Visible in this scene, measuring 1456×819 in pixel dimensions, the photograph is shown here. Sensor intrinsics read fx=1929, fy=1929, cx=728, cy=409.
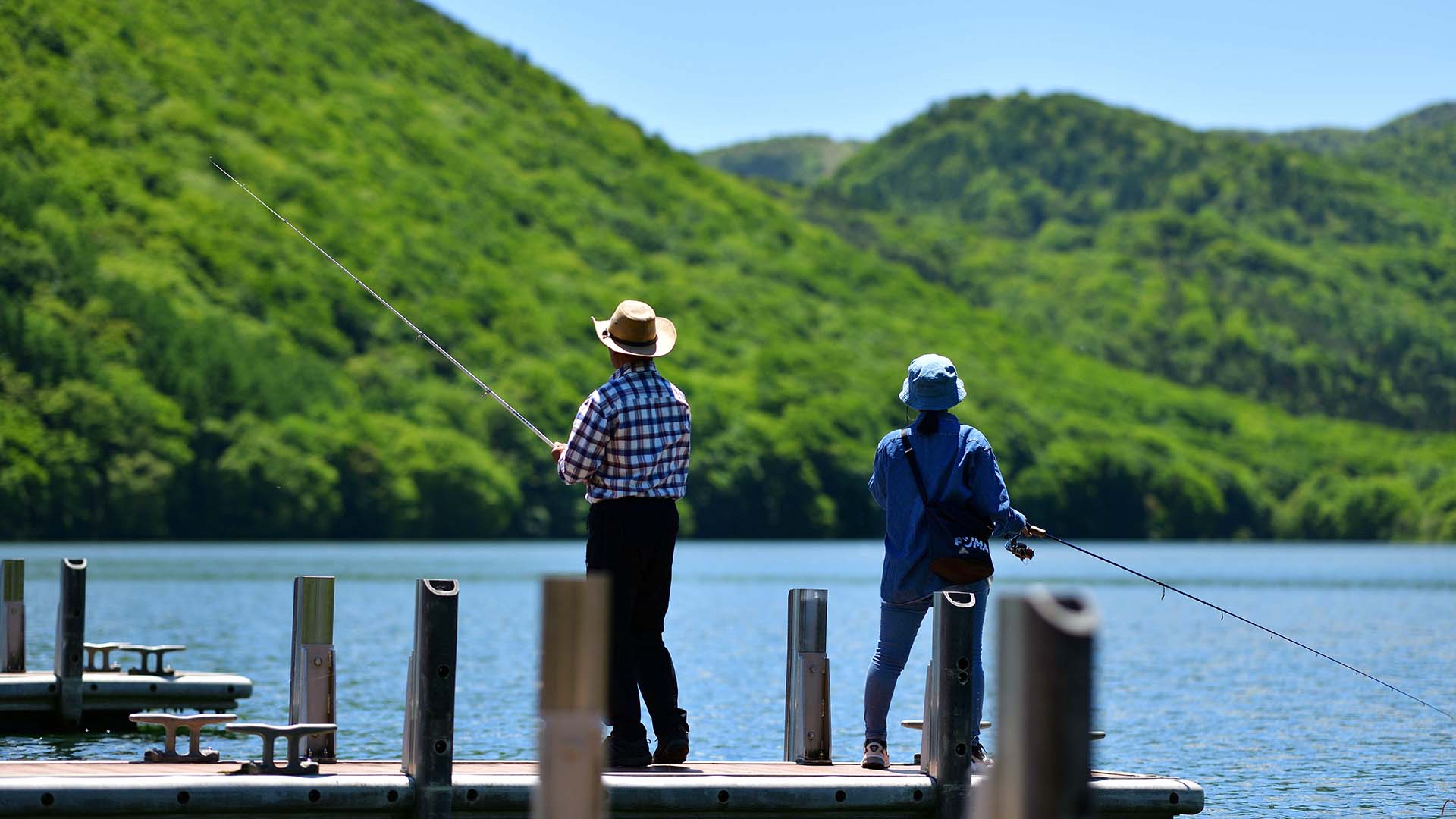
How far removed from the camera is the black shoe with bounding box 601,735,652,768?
8797 mm

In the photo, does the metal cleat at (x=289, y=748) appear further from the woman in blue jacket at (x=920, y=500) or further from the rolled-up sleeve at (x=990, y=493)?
the rolled-up sleeve at (x=990, y=493)

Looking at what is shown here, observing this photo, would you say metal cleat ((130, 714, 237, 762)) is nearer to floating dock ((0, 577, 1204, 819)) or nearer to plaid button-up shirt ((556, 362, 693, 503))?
floating dock ((0, 577, 1204, 819))

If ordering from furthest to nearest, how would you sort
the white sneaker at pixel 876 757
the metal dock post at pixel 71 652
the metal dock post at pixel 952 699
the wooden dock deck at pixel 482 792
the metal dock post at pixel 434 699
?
the metal dock post at pixel 71 652 → the white sneaker at pixel 876 757 → the metal dock post at pixel 952 699 → the metal dock post at pixel 434 699 → the wooden dock deck at pixel 482 792

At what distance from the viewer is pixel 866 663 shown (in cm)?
2895

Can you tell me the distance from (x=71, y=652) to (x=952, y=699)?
9710 millimetres

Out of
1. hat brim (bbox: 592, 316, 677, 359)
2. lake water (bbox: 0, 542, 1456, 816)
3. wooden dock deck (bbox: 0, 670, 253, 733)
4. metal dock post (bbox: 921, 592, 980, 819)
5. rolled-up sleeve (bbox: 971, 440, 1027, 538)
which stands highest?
hat brim (bbox: 592, 316, 677, 359)

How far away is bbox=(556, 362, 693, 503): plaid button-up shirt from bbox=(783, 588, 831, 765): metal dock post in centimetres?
165

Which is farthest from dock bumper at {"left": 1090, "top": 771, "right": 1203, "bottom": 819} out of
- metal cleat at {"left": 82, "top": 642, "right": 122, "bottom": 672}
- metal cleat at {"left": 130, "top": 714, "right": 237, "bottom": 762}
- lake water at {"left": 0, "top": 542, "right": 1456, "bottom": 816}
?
metal cleat at {"left": 82, "top": 642, "right": 122, "bottom": 672}

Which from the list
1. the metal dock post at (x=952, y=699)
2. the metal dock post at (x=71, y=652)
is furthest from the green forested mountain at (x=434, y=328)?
the metal dock post at (x=952, y=699)

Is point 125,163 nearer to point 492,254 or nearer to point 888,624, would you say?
point 492,254

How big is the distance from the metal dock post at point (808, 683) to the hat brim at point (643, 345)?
1.73 meters

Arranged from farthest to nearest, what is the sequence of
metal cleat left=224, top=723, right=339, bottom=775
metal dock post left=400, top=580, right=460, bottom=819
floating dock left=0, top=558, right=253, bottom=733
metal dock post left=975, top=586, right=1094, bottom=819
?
floating dock left=0, top=558, right=253, bottom=733 → metal cleat left=224, top=723, right=339, bottom=775 → metal dock post left=400, top=580, right=460, bottom=819 → metal dock post left=975, top=586, right=1094, bottom=819

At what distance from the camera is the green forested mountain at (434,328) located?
100750 millimetres

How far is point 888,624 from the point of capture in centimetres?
930
